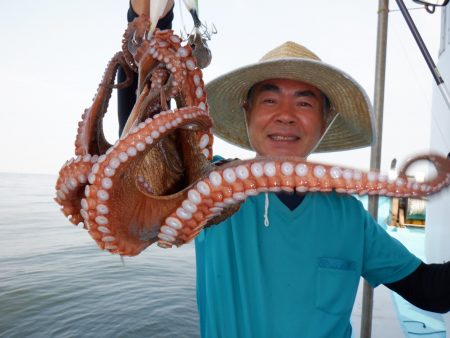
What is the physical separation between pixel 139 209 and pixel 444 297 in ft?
5.79

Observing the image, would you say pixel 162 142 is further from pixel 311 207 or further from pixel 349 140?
pixel 349 140

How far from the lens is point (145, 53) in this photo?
1112 mm

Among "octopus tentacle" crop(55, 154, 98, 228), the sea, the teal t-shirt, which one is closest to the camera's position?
"octopus tentacle" crop(55, 154, 98, 228)

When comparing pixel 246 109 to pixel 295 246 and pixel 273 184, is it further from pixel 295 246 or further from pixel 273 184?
pixel 273 184

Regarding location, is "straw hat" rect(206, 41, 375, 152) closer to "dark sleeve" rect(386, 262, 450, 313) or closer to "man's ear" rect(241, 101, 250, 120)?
"man's ear" rect(241, 101, 250, 120)

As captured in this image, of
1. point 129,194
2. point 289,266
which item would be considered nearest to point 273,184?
point 129,194

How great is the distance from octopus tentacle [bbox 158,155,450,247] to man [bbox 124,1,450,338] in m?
0.82

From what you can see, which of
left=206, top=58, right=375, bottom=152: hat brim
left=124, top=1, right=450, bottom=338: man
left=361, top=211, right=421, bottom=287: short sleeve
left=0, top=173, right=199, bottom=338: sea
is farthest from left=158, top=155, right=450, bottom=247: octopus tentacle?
left=0, top=173, right=199, bottom=338: sea

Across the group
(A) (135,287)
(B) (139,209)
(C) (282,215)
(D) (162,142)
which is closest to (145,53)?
(D) (162,142)

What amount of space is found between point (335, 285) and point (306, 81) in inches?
43.7

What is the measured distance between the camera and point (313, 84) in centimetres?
197

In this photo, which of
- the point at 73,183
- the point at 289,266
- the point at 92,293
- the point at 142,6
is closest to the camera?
the point at 73,183

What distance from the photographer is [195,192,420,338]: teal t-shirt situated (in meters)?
1.74

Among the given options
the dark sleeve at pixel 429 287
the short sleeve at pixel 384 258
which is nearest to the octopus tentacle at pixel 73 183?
the short sleeve at pixel 384 258
